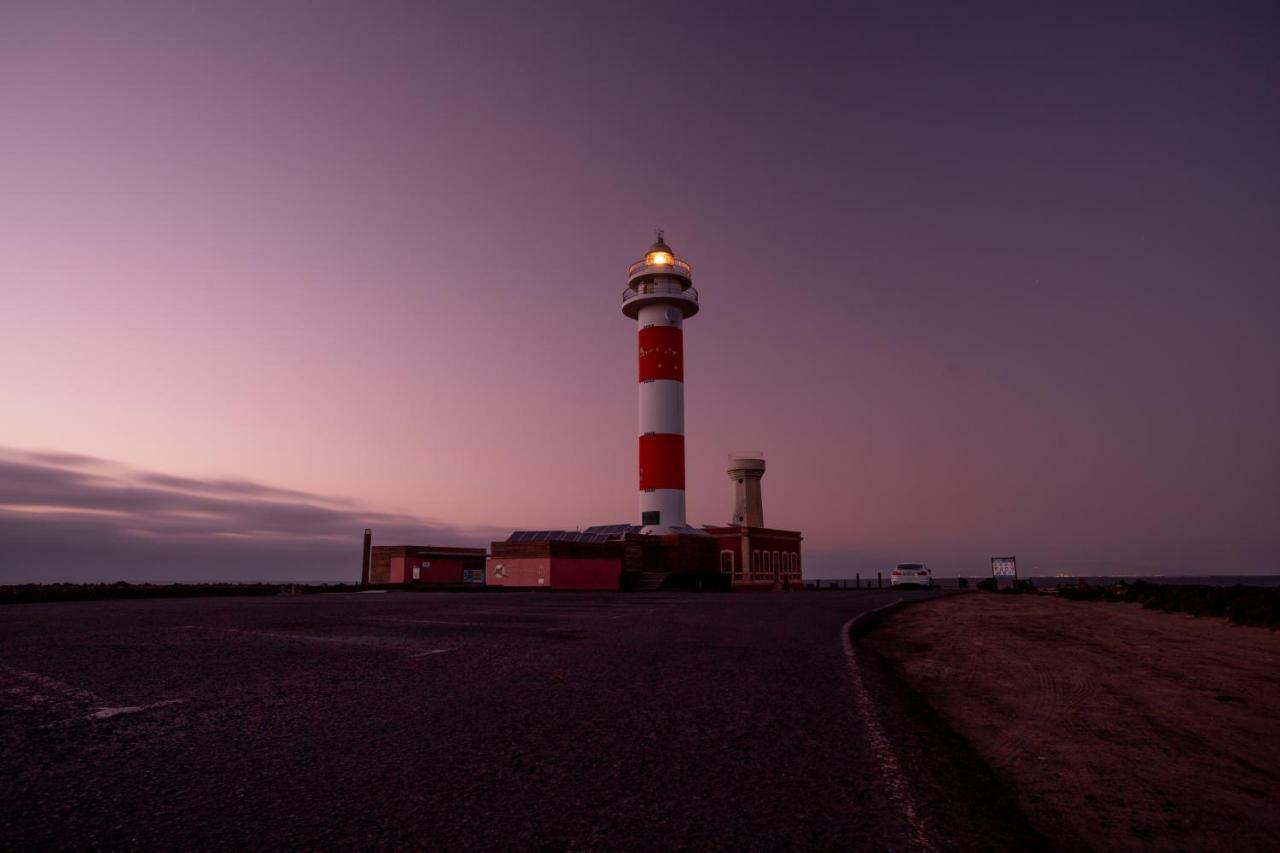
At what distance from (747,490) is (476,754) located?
63.9 m

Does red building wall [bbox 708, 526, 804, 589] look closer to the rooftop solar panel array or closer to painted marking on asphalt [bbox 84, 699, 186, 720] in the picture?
the rooftop solar panel array

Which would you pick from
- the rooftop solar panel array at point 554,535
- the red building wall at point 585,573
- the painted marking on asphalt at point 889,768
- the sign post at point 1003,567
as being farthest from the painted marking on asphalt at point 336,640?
the sign post at point 1003,567

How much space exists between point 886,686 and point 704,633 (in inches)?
173

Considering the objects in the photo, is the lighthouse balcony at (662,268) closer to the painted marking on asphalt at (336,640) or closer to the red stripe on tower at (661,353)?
the red stripe on tower at (661,353)

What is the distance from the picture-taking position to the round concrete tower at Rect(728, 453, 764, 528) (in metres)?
66.8

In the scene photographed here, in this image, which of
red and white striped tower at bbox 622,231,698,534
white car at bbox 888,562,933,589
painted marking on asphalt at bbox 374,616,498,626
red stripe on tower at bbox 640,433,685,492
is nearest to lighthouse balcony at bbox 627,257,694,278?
red and white striped tower at bbox 622,231,698,534

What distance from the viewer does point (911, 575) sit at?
42.4m

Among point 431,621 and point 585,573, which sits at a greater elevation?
point 585,573

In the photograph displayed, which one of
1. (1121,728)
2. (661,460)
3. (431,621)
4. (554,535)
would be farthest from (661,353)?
(1121,728)

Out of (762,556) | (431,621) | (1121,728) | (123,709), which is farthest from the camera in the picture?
(762,556)

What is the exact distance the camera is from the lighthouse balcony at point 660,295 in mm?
51062

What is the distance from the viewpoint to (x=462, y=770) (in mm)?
3904

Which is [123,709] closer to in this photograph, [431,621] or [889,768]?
[889,768]

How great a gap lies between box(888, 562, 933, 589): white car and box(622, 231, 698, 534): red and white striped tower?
13.5m
